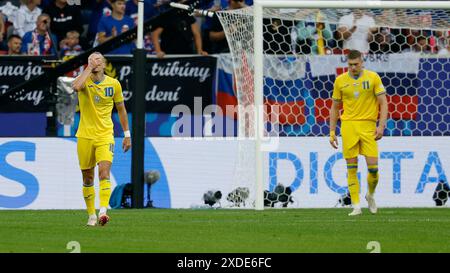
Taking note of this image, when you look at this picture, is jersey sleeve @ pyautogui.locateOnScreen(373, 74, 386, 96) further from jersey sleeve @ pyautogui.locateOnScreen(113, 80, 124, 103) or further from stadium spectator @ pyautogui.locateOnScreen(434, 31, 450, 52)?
stadium spectator @ pyautogui.locateOnScreen(434, 31, 450, 52)

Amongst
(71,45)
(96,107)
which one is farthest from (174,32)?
(96,107)

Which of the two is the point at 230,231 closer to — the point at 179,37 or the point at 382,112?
the point at 382,112

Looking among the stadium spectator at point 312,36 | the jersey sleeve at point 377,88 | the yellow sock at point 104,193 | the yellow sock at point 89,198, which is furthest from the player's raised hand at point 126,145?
the stadium spectator at point 312,36

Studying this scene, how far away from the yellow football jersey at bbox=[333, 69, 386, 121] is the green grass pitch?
1.45m

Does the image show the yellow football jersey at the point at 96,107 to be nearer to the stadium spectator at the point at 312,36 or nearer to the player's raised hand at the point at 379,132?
the player's raised hand at the point at 379,132

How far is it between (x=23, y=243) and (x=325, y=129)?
862 cm

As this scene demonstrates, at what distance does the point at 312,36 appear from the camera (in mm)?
20688

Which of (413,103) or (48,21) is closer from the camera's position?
(413,103)

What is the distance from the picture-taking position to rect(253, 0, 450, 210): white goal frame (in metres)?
18.0

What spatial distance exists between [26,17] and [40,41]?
0.82 m

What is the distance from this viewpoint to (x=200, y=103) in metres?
21.2

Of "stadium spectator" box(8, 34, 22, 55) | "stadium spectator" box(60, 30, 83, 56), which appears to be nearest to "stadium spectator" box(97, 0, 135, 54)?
"stadium spectator" box(60, 30, 83, 56)
